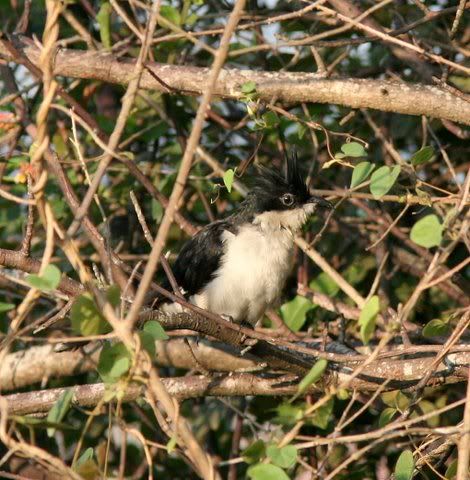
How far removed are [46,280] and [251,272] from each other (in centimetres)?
274

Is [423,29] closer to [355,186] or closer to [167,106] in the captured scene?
[167,106]

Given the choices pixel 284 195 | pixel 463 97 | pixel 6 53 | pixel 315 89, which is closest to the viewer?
pixel 463 97

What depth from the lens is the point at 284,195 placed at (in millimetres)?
5004

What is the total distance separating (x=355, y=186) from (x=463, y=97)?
0.88 m

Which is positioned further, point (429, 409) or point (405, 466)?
point (429, 409)

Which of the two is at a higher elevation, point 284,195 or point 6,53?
point 6,53

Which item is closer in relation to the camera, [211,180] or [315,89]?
[315,89]

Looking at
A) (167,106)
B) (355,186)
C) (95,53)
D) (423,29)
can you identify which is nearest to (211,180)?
(167,106)

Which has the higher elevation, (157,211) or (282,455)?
(282,455)

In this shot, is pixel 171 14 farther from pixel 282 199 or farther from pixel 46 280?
pixel 46 280

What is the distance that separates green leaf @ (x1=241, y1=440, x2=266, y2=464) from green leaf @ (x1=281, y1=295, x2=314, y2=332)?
7.37ft

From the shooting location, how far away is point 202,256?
16.5 ft

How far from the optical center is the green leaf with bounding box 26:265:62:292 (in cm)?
210

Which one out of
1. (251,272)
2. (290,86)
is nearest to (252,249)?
(251,272)
